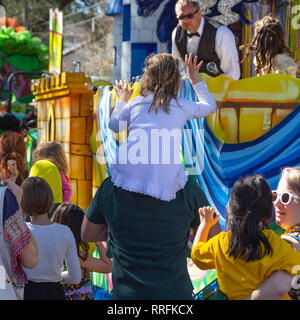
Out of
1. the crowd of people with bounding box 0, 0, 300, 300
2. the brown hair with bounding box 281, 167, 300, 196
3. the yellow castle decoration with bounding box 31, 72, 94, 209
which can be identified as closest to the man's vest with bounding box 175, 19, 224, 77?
the yellow castle decoration with bounding box 31, 72, 94, 209

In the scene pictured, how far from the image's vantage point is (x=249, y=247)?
10.2ft

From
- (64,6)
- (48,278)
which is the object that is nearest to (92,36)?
(64,6)

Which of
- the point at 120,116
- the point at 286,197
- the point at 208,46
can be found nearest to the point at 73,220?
the point at 120,116

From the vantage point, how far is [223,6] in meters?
9.82

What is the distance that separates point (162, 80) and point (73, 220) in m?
1.28

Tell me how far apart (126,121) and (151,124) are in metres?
0.26

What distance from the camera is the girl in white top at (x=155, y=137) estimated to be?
3416mm

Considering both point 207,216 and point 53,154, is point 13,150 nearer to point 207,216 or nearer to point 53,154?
point 53,154

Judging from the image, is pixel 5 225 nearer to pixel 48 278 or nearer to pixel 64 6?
pixel 48 278

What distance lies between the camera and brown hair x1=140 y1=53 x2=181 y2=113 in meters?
3.51

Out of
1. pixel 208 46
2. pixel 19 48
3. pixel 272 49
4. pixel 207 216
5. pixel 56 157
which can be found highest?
pixel 19 48

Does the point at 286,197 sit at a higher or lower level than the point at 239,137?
lower

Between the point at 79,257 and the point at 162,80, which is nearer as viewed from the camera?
the point at 162,80

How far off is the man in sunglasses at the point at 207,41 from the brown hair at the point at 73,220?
80.8 inches
